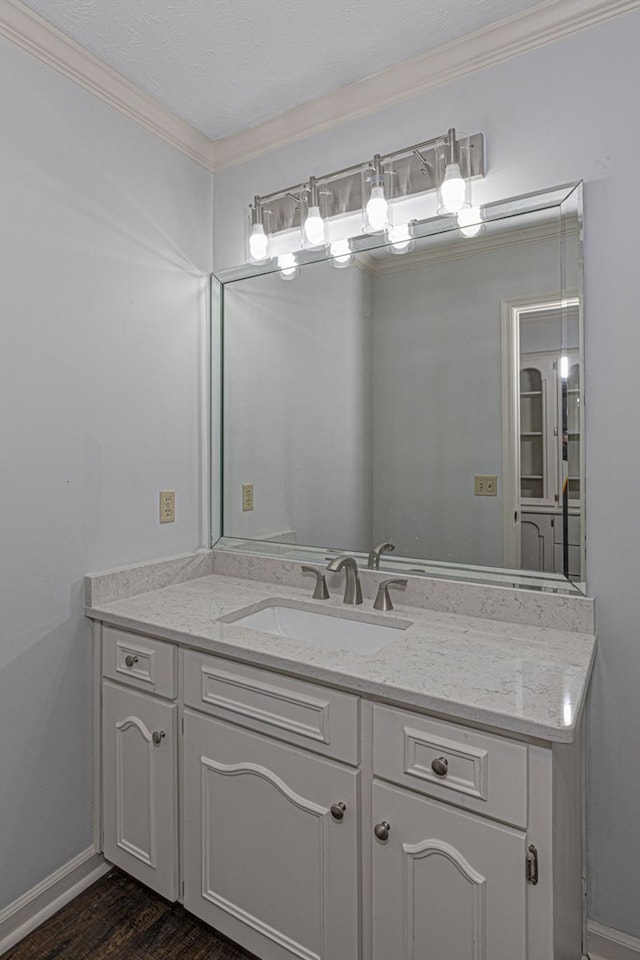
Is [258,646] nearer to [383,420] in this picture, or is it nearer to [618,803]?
[383,420]

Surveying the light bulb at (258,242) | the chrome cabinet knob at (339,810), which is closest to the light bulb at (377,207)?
the light bulb at (258,242)

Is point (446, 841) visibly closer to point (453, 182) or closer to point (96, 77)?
point (453, 182)

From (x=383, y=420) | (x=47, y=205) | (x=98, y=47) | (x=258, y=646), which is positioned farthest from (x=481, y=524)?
(x=98, y=47)

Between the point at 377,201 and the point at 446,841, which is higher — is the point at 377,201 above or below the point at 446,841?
above

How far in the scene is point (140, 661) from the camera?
1.60m

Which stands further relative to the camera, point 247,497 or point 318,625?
point 247,497

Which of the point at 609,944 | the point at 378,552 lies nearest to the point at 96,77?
the point at 378,552

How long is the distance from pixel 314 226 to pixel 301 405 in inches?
23.3

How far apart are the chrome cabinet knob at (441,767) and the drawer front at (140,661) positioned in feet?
2.50

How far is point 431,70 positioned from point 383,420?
1039 mm

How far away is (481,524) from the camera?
5.35ft

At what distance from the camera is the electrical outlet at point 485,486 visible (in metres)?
1.61

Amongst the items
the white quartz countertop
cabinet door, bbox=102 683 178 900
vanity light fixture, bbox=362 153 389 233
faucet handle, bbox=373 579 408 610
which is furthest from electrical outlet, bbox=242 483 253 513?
vanity light fixture, bbox=362 153 389 233

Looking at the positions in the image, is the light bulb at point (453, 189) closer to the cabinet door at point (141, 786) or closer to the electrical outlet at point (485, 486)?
the electrical outlet at point (485, 486)
